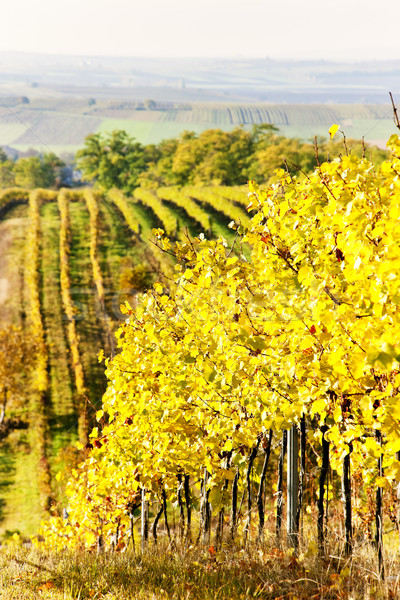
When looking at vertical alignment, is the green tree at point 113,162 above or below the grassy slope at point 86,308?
above

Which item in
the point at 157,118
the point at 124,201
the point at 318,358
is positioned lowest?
the point at 318,358

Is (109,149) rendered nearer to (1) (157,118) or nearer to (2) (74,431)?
(2) (74,431)

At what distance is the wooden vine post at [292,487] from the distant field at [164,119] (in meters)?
77.0

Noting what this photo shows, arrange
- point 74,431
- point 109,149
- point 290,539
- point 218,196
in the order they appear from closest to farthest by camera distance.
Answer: point 290,539 < point 74,431 < point 218,196 < point 109,149

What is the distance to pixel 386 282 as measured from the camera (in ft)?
6.63

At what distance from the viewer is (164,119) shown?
422 feet

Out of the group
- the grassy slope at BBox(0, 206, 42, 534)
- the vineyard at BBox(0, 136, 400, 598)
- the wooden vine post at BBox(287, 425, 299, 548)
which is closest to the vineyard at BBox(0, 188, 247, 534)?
the grassy slope at BBox(0, 206, 42, 534)

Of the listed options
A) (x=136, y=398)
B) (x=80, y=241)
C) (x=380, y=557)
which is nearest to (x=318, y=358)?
(x=380, y=557)

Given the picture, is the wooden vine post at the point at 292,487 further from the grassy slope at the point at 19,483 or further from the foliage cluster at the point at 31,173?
the foliage cluster at the point at 31,173

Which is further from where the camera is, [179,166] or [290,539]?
[179,166]

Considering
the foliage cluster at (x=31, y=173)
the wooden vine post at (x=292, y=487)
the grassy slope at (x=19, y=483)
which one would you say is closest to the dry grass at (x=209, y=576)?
the wooden vine post at (x=292, y=487)

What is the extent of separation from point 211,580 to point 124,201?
39.2 m

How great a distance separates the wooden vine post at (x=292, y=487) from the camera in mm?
4551

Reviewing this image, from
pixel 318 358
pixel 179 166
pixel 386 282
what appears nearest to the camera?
pixel 386 282
